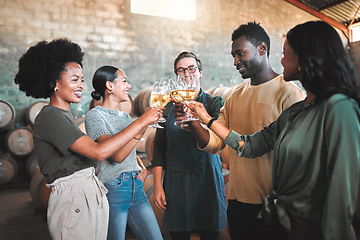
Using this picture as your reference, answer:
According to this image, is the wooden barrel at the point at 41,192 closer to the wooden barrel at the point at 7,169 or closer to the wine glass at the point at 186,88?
the wooden barrel at the point at 7,169

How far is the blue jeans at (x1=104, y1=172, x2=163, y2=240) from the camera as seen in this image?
5.91ft

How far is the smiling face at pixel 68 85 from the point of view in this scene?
1.70 m

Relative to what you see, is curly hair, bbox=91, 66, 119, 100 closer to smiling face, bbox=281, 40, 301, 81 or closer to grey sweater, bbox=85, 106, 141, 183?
grey sweater, bbox=85, 106, 141, 183

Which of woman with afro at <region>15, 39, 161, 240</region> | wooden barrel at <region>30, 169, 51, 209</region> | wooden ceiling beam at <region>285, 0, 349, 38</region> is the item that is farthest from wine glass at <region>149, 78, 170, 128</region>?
wooden ceiling beam at <region>285, 0, 349, 38</region>

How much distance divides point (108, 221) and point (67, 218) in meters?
0.33

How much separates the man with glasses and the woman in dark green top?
2.71ft

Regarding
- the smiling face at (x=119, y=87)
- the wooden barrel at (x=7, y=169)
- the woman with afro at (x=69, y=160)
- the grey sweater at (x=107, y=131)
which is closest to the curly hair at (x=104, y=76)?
the smiling face at (x=119, y=87)

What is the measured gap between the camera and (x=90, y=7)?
825 cm

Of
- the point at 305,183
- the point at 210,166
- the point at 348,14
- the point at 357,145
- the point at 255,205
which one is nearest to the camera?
the point at 357,145

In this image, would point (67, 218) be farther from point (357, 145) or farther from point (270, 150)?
point (357, 145)

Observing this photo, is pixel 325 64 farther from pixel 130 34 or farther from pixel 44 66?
pixel 130 34

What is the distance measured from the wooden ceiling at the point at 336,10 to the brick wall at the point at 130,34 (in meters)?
0.75

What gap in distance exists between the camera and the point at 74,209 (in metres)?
1.48

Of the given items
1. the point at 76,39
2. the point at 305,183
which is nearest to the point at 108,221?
the point at 305,183
